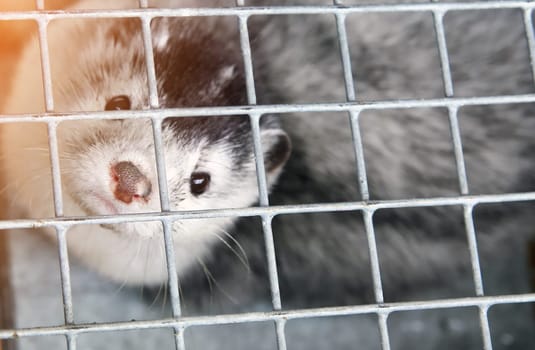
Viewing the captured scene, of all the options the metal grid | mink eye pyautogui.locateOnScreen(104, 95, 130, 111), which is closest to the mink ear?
mink eye pyautogui.locateOnScreen(104, 95, 130, 111)

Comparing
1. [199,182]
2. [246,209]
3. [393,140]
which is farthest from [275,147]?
[246,209]

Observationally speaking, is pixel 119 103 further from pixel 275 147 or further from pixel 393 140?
pixel 393 140

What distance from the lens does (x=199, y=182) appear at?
5.40 feet

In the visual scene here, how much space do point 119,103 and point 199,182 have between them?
0.80ft

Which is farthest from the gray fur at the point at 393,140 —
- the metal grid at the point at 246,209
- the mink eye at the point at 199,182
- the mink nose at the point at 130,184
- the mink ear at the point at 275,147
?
the metal grid at the point at 246,209

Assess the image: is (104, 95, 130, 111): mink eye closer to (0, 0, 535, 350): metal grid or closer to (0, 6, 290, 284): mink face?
(0, 6, 290, 284): mink face

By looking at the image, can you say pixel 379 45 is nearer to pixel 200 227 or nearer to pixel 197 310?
pixel 200 227

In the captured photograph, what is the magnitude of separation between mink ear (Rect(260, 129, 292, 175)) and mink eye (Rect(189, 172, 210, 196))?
0.15 meters

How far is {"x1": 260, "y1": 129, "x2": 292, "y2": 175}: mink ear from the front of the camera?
5.62 feet

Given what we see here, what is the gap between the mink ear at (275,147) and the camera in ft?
5.62

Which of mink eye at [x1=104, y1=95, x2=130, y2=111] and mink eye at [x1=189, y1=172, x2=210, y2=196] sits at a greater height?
mink eye at [x1=104, y1=95, x2=130, y2=111]

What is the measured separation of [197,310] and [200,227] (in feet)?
1.24

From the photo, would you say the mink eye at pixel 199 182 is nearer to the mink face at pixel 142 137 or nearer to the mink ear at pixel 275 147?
the mink face at pixel 142 137

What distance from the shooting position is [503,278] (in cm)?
218
